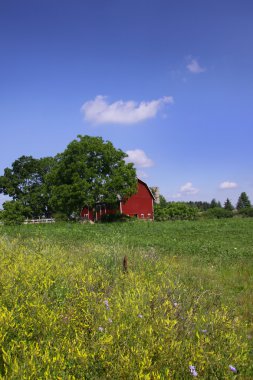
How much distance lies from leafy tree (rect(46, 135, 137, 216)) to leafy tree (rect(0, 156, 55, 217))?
934 inches

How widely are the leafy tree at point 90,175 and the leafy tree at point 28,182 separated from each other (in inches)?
934

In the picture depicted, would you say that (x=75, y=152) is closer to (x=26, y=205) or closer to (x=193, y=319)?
(x=26, y=205)

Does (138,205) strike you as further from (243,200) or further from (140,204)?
(243,200)

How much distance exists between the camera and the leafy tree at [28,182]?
6600 centimetres

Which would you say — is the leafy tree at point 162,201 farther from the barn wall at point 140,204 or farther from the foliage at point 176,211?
the barn wall at point 140,204

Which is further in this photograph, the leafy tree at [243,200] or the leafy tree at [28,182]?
the leafy tree at [243,200]

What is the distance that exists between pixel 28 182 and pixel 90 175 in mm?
31676

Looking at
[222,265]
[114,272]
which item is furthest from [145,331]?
[222,265]

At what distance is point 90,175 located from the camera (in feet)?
132

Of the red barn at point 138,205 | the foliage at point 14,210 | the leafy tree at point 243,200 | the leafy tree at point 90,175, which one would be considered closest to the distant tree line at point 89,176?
the leafy tree at point 90,175

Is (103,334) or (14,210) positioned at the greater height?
(14,210)

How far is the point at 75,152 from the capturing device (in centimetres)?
4188

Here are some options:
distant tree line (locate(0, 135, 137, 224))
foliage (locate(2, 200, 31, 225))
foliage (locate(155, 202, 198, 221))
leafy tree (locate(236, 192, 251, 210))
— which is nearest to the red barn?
distant tree line (locate(0, 135, 137, 224))

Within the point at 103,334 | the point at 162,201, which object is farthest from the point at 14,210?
the point at 103,334
